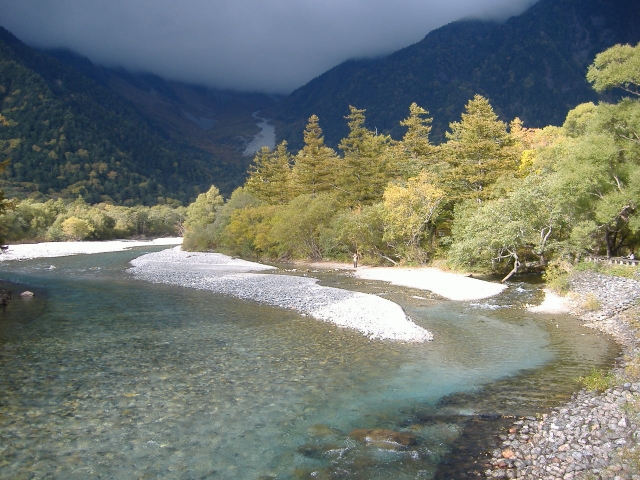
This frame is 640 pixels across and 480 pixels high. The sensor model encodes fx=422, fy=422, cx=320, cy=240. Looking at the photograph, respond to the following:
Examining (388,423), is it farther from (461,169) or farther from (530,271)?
(461,169)

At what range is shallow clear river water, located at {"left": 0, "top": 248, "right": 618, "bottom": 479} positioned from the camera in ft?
27.4

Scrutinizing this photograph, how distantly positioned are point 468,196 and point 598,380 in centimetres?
3210

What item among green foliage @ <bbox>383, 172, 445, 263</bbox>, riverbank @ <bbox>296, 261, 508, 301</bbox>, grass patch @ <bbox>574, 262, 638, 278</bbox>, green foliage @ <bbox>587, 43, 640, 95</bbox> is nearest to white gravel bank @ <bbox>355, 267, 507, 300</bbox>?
riverbank @ <bbox>296, 261, 508, 301</bbox>

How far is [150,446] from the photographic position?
8.86 metres

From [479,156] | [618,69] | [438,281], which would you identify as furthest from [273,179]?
[618,69]

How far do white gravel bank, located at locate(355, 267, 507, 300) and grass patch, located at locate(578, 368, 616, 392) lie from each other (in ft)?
46.2

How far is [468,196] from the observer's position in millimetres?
41656

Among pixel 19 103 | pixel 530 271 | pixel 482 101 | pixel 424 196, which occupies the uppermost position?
pixel 19 103

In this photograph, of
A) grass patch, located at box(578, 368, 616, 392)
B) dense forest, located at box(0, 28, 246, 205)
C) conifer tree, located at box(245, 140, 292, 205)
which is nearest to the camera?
grass patch, located at box(578, 368, 616, 392)

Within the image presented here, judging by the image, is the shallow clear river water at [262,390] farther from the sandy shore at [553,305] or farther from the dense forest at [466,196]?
the dense forest at [466,196]

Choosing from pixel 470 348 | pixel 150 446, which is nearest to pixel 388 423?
pixel 150 446

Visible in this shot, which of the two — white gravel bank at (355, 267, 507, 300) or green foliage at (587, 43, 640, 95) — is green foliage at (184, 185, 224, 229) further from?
green foliage at (587, 43, 640, 95)

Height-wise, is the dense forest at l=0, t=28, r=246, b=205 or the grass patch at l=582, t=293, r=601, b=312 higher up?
the dense forest at l=0, t=28, r=246, b=205

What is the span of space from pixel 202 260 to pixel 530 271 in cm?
3826
